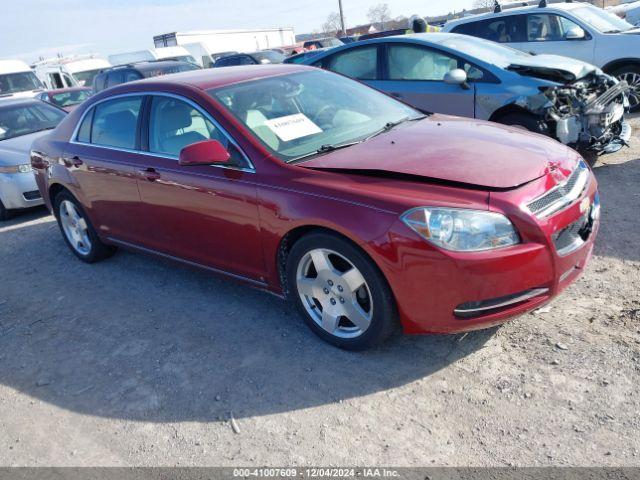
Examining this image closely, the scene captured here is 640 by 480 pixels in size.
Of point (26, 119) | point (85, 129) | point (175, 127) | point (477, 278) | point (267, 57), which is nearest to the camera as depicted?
point (477, 278)

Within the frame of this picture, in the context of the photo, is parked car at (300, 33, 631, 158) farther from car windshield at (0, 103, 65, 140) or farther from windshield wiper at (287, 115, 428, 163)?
car windshield at (0, 103, 65, 140)

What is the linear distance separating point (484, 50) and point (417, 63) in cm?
77

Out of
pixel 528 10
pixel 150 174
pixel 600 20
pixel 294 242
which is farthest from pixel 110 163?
pixel 600 20

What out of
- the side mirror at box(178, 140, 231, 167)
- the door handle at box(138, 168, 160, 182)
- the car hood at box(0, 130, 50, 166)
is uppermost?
the side mirror at box(178, 140, 231, 167)

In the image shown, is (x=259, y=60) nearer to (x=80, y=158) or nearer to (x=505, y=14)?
(x=505, y=14)

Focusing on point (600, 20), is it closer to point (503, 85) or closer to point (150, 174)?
point (503, 85)

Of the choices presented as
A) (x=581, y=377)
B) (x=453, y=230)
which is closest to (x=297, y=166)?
(x=453, y=230)

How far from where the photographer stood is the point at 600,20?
9234 millimetres

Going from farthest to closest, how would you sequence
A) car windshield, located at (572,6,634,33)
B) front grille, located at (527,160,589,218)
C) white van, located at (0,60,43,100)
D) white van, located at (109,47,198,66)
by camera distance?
white van, located at (109,47,198,66) < white van, located at (0,60,43,100) < car windshield, located at (572,6,634,33) < front grille, located at (527,160,589,218)

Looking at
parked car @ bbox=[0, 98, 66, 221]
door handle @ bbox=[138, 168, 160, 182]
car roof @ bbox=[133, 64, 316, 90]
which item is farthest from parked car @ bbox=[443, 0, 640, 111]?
door handle @ bbox=[138, 168, 160, 182]

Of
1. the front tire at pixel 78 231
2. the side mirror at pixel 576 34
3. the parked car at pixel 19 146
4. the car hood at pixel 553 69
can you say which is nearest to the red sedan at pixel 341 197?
the front tire at pixel 78 231

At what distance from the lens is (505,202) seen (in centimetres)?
282

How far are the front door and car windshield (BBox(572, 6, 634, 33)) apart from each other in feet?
24.9

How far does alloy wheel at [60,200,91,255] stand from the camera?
534 centimetres
